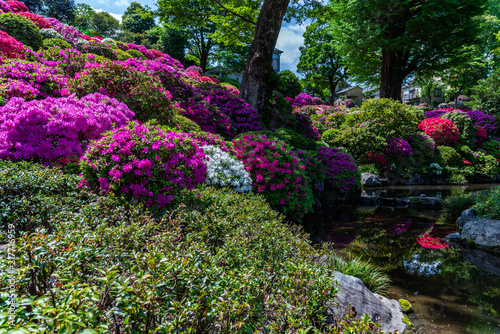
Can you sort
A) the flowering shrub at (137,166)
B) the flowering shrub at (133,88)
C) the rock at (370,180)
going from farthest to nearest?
the rock at (370,180) → the flowering shrub at (133,88) → the flowering shrub at (137,166)

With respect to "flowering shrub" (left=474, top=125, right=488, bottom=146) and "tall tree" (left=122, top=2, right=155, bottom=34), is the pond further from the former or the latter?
"tall tree" (left=122, top=2, right=155, bottom=34)

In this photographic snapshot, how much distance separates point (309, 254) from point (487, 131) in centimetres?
2662

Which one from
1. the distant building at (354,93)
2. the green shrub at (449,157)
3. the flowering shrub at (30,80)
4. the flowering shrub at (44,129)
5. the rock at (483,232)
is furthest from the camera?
the distant building at (354,93)

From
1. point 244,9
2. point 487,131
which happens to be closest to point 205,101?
point 244,9

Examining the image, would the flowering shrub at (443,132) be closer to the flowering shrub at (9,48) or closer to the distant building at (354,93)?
the flowering shrub at (9,48)

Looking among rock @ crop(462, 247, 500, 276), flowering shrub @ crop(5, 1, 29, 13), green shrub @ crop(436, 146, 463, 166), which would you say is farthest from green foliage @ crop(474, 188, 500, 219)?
flowering shrub @ crop(5, 1, 29, 13)

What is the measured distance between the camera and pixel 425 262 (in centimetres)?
551

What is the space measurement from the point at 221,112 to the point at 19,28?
7485mm

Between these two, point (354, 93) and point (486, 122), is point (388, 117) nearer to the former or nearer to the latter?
point (486, 122)

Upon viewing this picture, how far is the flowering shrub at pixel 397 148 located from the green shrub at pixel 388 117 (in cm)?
43

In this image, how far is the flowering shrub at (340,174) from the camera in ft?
35.5

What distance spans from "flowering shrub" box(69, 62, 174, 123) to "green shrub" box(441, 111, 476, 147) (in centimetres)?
2164

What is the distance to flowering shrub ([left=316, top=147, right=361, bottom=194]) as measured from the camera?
35.5ft

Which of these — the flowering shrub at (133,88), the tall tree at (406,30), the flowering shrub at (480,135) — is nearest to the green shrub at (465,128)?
the flowering shrub at (480,135)
